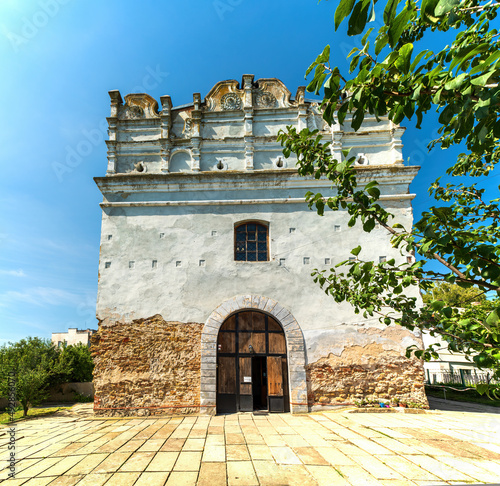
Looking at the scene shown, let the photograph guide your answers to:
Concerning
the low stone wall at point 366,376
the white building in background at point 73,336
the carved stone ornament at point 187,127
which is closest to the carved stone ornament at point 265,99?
the carved stone ornament at point 187,127

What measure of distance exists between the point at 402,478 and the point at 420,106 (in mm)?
4174

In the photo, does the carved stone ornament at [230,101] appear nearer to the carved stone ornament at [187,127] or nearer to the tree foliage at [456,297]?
the carved stone ornament at [187,127]

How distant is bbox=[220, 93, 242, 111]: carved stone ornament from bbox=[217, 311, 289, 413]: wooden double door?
6.19 metres

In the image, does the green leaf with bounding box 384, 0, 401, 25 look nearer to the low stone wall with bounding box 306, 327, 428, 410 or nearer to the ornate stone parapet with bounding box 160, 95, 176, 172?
the low stone wall with bounding box 306, 327, 428, 410

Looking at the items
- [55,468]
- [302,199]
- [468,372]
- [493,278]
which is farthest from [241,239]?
[468,372]

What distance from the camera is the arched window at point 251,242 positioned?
8438 millimetres

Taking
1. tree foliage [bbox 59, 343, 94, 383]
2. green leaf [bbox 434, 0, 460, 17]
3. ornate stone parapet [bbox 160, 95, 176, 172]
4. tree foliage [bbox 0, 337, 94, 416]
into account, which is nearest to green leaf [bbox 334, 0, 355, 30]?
green leaf [bbox 434, 0, 460, 17]

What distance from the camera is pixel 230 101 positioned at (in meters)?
9.45

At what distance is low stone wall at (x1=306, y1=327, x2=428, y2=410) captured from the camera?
7.40 m

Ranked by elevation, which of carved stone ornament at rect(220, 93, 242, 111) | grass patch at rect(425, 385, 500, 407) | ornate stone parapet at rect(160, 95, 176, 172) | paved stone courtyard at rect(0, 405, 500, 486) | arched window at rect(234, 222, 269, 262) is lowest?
grass patch at rect(425, 385, 500, 407)

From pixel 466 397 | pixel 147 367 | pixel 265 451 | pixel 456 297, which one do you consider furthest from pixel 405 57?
pixel 466 397

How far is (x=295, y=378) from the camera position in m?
7.42

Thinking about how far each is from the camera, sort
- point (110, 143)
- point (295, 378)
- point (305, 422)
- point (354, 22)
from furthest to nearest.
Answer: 1. point (110, 143)
2. point (295, 378)
3. point (305, 422)
4. point (354, 22)

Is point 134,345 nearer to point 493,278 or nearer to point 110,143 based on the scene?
point 110,143
